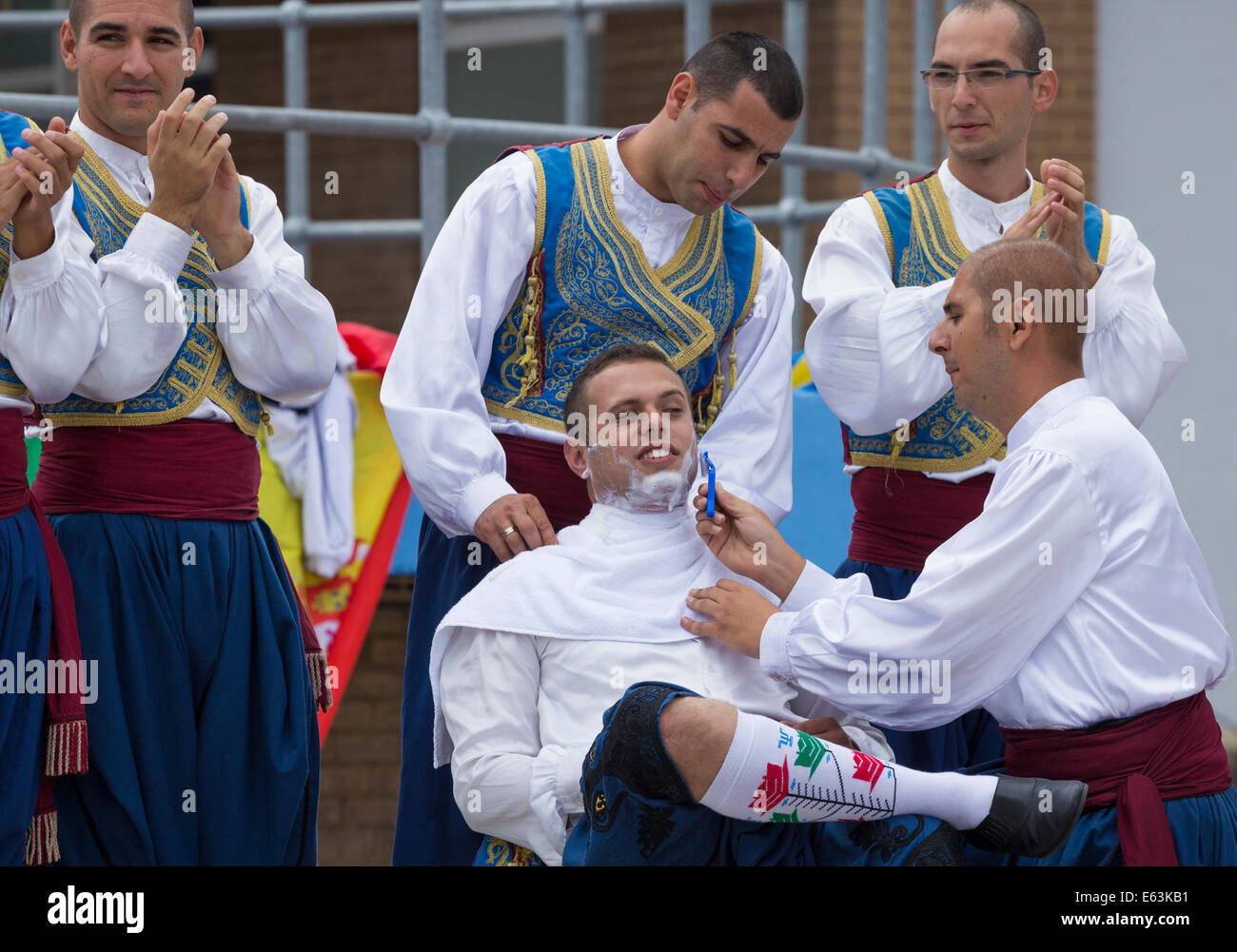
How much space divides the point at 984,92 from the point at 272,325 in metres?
1.51

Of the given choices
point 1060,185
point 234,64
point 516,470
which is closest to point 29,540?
point 516,470

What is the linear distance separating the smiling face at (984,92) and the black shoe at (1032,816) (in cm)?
147

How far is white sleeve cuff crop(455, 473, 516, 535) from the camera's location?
3.01m

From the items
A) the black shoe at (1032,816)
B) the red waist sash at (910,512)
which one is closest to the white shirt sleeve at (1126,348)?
the red waist sash at (910,512)

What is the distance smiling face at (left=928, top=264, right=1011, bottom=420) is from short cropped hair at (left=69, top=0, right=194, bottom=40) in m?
1.49

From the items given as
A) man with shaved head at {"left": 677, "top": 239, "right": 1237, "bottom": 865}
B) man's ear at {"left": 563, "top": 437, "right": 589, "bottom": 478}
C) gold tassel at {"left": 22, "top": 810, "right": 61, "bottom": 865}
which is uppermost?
man's ear at {"left": 563, "top": 437, "right": 589, "bottom": 478}

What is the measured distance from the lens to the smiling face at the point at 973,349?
109 inches

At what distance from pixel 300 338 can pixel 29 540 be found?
0.61 meters

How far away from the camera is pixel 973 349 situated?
278 centimetres

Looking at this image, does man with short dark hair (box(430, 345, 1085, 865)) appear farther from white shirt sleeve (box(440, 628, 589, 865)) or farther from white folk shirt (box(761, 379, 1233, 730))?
white folk shirt (box(761, 379, 1233, 730))

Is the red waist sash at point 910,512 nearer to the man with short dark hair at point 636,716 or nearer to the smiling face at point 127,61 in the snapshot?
the man with short dark hair at point 636,716

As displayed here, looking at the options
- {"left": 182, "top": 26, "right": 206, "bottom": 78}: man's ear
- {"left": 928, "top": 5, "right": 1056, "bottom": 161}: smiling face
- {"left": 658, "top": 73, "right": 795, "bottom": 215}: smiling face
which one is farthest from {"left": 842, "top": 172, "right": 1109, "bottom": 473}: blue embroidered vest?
{"left": 182, "top": 26, "right": 206, "bottom": 78}: man's ear

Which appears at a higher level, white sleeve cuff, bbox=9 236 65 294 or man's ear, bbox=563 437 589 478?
white sleeve cuff, bbox=9 236 65 294

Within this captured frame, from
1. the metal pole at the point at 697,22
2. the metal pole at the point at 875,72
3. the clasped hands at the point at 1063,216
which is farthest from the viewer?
the metal pole at the point at 875,72
